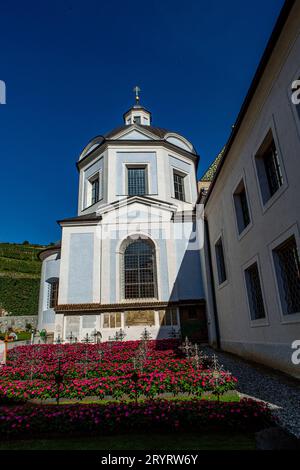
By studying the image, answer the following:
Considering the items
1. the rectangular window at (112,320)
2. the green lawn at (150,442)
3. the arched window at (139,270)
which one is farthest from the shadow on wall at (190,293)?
the green lawn at (150,442)

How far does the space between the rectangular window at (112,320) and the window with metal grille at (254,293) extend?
852 centimetres

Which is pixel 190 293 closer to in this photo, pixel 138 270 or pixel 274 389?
pixel 138 270

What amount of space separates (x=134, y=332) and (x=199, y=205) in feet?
25.9

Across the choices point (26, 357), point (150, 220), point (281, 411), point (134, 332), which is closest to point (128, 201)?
point (150, 220)

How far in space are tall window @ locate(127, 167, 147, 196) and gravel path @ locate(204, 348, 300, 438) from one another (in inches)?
573

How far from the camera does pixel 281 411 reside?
5.09 metres

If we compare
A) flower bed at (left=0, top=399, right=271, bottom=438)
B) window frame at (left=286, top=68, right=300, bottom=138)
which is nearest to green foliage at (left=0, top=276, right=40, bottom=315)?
flower bed at (left=0, top=399, right=271, bottom=438)

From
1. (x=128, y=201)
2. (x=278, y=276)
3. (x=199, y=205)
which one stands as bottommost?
(x=278, y=276)

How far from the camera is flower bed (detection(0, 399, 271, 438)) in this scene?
14.5ft

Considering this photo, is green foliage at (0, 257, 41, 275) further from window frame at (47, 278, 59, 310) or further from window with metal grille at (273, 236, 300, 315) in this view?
window with metal grille at (273, 236, 300, 315)

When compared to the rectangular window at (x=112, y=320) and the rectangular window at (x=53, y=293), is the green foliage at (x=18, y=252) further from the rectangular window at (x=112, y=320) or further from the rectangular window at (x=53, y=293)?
the rectangular window at (x=112, y=320)

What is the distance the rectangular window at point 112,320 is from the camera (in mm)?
16234

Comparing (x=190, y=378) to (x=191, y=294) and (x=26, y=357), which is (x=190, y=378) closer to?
(x=26, y=357)

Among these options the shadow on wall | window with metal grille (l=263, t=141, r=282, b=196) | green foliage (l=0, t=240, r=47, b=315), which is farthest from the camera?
green foliage (l=0, t=240, r=47, b=315)
